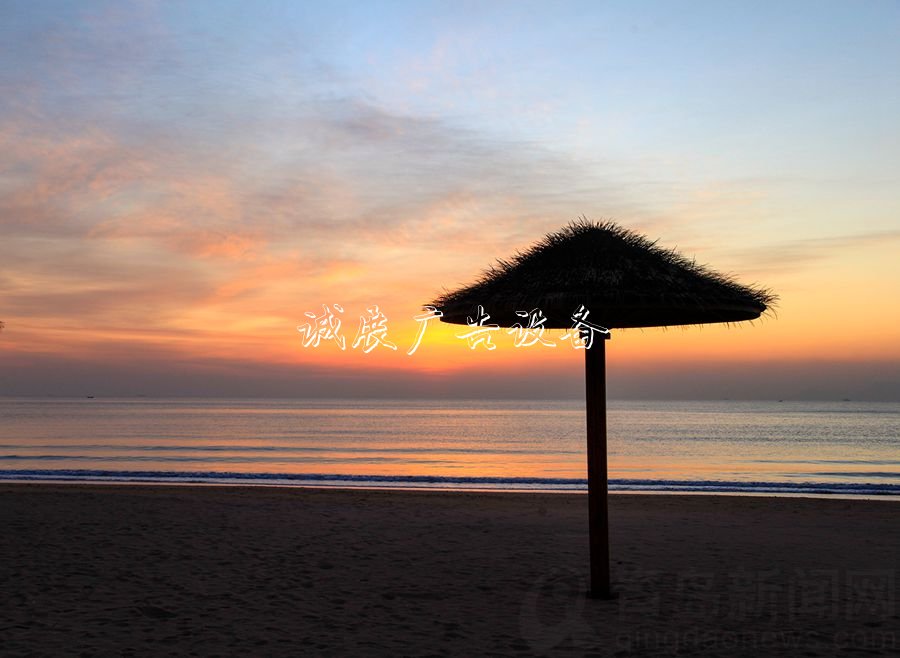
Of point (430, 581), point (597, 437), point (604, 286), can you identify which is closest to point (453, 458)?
point (430, 581)

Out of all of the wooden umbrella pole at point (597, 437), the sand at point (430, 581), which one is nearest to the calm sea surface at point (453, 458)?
the sand at point (430, 581)

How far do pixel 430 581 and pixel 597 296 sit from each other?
3.89m

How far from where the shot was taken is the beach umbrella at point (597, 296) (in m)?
6.29

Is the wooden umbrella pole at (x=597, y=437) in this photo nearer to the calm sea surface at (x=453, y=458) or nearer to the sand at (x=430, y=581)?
the sand at (x=430, y=581)

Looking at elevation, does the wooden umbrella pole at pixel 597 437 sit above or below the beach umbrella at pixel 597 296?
below

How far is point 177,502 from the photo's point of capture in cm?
1464

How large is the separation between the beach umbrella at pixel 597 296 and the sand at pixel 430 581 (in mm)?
1105

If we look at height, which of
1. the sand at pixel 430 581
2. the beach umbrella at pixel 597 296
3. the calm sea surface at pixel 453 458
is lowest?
the calm sea surface at pixel 453 458

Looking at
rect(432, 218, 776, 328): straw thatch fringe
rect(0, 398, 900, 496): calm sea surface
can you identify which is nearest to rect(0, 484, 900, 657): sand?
rect(432, 218, 776, 328): straw thatch fringe

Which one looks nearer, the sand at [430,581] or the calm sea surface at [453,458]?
the sand at [430,581]

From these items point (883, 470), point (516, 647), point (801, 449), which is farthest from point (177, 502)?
point (801, 449)

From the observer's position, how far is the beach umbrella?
6.29 metres

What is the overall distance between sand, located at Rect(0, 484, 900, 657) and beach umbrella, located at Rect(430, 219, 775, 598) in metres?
1.10

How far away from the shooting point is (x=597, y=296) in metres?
6.21
